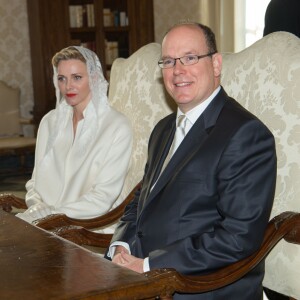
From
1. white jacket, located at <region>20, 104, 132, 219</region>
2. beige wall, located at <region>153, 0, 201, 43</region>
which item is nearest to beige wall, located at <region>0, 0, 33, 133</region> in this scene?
beige wall, located at <region>153, 0, 201, 43</region>

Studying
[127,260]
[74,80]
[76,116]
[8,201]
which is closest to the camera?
[127,260]

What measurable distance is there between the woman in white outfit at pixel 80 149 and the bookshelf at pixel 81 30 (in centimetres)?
461

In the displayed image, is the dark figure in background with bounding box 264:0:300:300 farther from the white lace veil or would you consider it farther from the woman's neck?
the woman's neck

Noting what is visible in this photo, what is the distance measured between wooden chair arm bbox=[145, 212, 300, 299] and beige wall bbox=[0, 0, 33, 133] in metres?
6.37

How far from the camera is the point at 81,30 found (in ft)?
26.2

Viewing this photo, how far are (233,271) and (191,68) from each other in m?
0.72

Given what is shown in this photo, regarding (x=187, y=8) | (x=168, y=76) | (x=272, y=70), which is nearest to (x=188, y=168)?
(x=168, y=76)

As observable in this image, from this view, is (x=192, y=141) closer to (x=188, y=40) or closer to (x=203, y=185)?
(x=203, y=185)

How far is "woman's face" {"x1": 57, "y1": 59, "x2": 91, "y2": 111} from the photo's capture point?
3.12 m

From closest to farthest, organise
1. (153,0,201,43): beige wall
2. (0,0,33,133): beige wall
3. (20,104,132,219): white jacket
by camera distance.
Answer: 1. (20,104,132,219): white jacket
2. (0,0,33,133): beige wall
3. (153,0,201,43): beige wall

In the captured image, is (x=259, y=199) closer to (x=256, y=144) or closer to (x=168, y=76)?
(x=256, y=144)

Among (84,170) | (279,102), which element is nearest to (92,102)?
(84,170)

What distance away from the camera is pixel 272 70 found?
2375 mm

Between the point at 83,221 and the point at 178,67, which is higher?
the point at 178,67
